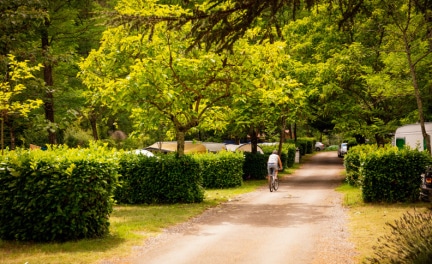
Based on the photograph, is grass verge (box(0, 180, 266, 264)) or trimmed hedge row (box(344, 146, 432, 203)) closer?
grass verge (box(0, 180, 266, 264))

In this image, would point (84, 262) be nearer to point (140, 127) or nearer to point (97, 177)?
point (97, 177)

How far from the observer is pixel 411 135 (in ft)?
62.5

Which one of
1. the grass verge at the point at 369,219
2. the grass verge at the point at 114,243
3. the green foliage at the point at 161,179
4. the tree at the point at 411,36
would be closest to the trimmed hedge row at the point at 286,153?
the tree at the point at 411,36

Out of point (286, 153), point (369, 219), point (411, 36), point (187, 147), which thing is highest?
point (411, 36)

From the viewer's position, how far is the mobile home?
59.3 ft

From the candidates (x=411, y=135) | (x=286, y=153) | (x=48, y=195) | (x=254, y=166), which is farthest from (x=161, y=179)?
(x=286, y=153)

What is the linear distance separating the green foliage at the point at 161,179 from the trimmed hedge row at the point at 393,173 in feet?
18.1

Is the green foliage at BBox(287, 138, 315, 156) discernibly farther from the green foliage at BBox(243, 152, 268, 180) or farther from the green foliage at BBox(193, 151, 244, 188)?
the green foliage at BBox(193, 151, 244, 188)

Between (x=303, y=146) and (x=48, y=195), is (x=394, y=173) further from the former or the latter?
(x=303, y=146)

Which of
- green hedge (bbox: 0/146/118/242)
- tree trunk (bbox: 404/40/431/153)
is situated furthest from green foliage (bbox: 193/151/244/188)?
green hedge (bbox: 0/146/118/242)

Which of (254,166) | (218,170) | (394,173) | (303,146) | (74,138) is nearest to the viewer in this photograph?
(394,173)

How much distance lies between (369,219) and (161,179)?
272 inches

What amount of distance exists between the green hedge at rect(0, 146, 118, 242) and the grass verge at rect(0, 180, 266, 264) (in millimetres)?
300

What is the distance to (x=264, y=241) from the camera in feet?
30.1
